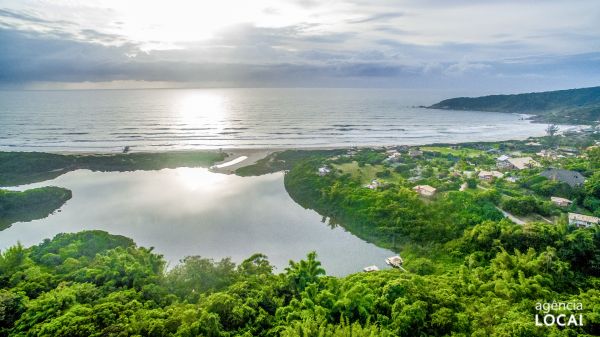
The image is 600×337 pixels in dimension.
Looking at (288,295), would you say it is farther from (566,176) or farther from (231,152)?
(231,152)

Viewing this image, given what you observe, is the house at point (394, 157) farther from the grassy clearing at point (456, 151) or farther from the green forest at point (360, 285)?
the green forest at point (360, 285)

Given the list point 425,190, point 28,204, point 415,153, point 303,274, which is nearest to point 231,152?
point 28,204

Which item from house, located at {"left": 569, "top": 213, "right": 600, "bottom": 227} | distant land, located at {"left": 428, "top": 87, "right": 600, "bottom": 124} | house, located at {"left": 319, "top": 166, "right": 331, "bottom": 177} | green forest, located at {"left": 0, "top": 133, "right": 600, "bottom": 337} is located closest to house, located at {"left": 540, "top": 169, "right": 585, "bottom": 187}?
green forest, located at {"left": 0, "top": 133, "right": 600, "bottom": 337}

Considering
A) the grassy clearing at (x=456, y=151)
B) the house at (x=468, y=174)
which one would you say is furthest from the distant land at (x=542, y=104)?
→ the house at (x=468, y=174)

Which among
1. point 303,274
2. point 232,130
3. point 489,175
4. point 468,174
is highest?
point 232,130

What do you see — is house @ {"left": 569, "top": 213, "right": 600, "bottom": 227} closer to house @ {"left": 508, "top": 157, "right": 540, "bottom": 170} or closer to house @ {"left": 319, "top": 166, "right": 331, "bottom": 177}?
house @ {"left": 508, "top": 157, "right": 540, "bottom": 170}

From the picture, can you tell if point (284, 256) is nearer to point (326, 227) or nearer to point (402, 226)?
point (326, 227)
